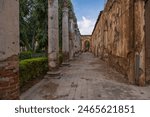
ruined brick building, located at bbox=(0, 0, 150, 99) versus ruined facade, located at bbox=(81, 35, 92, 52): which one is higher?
ruined facade, located at bbox=(81, 35, 92, 52)

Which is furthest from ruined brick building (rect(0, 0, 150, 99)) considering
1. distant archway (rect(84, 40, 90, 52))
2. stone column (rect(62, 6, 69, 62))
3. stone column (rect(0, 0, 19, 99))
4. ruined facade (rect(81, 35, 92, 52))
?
distant archway (rect(84, 40, 90, 52))

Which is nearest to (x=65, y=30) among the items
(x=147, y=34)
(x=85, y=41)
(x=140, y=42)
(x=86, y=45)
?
(x=147, y=34)

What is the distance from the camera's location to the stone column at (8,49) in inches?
136

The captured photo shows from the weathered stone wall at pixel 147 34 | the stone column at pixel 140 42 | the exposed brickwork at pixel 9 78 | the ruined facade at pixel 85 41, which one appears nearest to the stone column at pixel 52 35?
the stone column at pixel 140 42

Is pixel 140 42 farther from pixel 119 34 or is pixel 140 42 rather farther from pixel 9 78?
pixel 9 78

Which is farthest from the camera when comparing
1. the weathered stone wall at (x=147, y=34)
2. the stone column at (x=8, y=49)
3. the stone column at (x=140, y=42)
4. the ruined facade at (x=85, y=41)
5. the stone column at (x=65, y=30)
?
the ruined facade at (x=85, y=41)

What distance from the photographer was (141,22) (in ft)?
21.6

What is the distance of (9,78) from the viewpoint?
3.67 meters

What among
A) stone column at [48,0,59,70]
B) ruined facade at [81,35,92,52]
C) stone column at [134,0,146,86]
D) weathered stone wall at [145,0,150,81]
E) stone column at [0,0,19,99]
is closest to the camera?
stone column at [0,0,19,99]

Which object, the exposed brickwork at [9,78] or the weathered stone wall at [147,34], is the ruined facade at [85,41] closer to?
the weathered stone wall at [147,34]

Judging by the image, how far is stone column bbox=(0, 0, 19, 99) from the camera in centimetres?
346

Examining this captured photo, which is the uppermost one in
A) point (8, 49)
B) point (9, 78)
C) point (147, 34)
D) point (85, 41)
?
point (85, 41)

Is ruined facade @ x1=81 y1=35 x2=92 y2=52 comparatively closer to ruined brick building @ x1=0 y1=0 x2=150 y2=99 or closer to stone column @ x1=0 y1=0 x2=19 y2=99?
ruined brick building @ x1=0 y1=0 x2=150 y2=99

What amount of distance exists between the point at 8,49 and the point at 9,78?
564mm
